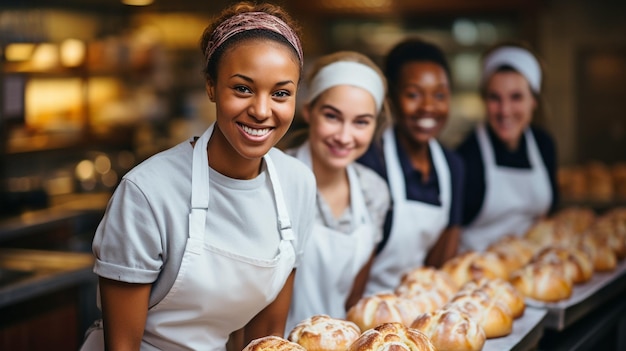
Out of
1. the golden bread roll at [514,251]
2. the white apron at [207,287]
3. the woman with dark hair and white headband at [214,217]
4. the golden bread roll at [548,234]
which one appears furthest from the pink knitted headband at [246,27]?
the golden bread roll at [548,234]

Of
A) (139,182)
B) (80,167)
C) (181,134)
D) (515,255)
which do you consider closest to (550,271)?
(515,255)

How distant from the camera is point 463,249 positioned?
3.81 m

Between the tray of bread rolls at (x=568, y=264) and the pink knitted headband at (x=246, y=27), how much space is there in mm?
1323

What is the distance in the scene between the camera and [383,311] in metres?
2.27

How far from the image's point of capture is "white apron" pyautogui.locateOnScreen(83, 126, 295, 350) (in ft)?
6.20

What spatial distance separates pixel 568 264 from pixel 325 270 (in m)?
0.92

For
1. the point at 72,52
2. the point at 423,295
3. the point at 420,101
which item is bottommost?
the point at 423,295

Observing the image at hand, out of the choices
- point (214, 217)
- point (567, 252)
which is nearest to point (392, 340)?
point (214, 217)

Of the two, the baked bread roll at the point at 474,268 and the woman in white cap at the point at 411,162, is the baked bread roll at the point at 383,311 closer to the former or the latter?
the baked bread roll at the point at 474,268

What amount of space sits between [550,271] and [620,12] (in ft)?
16.4

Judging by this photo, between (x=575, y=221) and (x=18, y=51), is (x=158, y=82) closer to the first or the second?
(x=18, y=51)

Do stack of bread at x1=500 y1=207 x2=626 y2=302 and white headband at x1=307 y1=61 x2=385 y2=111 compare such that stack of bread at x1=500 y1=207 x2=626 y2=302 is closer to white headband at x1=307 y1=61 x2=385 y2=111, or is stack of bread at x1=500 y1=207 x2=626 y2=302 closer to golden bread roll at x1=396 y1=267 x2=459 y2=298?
golden bread roll at x1=396 y1=267 x2=459 y2=298

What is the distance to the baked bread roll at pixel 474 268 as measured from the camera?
Result: 2824mm

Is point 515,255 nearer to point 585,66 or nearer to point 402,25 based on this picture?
point 585,66
